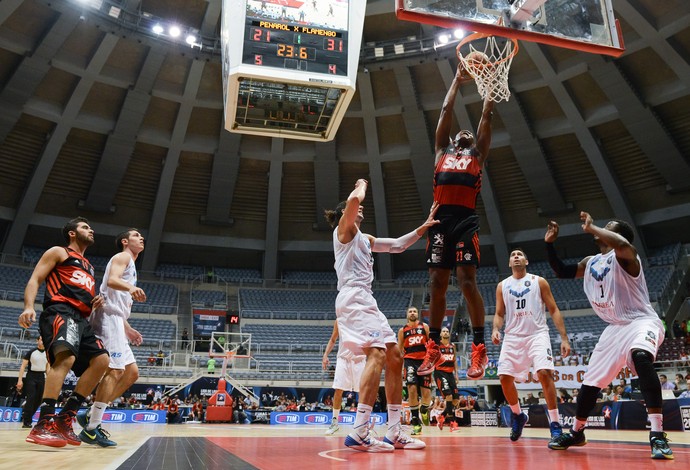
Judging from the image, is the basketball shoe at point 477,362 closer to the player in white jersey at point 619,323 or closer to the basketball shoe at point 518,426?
the player in white jersey at point 619,323

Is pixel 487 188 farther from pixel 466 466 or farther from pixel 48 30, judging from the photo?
pixel 466 466

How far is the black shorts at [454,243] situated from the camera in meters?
6.28

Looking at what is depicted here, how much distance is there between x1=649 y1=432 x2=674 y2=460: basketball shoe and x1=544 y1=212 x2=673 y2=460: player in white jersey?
11 mm

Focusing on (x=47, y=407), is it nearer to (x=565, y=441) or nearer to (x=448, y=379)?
(x=565, y=441)

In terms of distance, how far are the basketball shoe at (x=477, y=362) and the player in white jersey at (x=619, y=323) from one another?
1.02 m

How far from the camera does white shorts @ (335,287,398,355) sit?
5.70 metres

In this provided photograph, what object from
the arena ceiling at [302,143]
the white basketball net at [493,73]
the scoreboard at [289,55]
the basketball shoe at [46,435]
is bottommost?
the basketball shoe at [46,435]

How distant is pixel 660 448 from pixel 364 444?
2686 millimetres

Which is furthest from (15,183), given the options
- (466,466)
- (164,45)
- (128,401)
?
(466,466)

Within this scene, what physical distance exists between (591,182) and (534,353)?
71.1 feet

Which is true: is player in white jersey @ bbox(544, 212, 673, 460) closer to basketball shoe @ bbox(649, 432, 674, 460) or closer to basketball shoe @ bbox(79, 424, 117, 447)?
basketball shoe @ bbox(649, 432, 674, 460)

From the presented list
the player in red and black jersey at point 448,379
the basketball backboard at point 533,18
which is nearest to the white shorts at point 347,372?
the player in red and black jersey at point 448,379

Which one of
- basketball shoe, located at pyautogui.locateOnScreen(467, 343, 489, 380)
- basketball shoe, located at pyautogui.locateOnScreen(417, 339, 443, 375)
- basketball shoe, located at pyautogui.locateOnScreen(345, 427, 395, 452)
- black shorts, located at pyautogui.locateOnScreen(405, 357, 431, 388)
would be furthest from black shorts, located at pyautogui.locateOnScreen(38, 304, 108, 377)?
black shorts, located at pyautogui.locateOnScreen(405, 357, 431, 388)

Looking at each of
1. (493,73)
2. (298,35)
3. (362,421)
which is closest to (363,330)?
(362,421)
